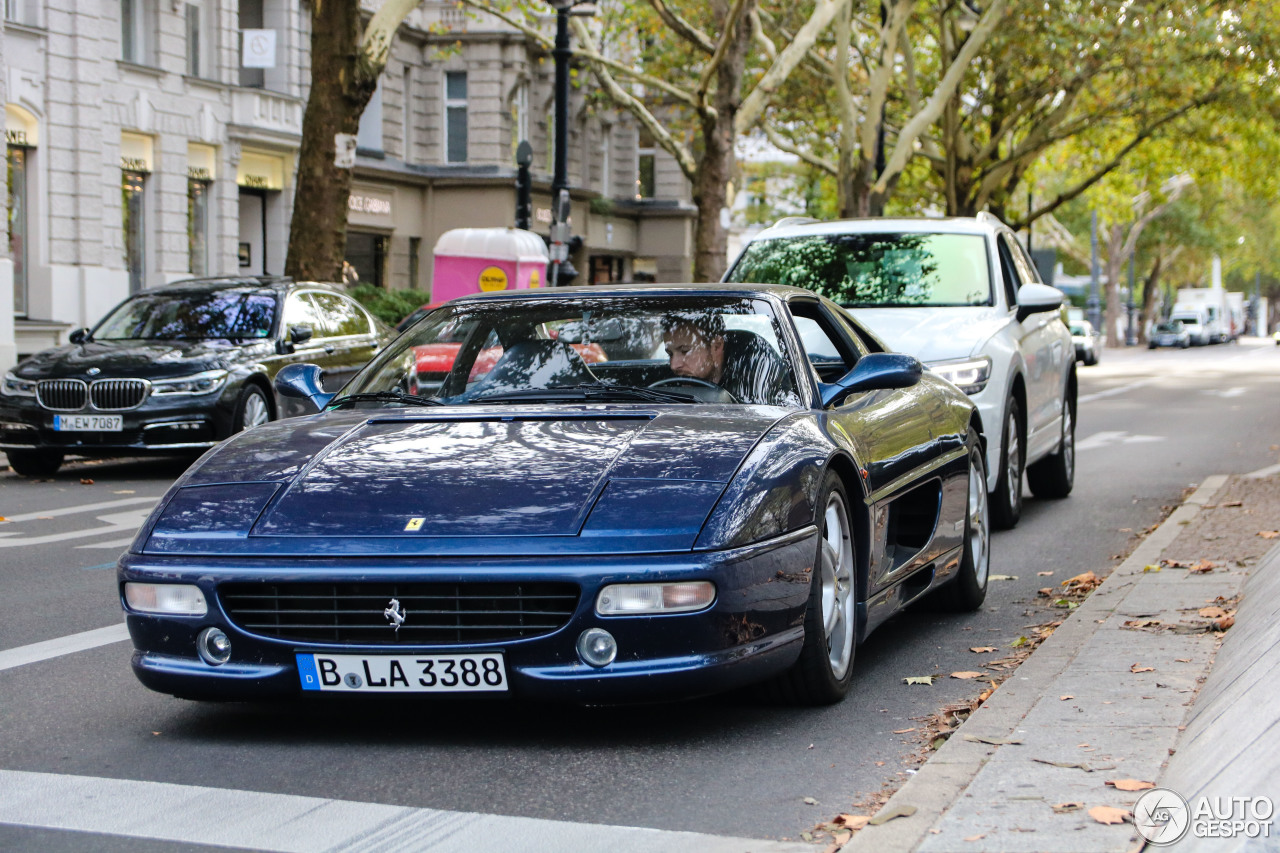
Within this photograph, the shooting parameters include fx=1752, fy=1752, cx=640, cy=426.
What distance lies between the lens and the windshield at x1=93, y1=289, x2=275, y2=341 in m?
14.9

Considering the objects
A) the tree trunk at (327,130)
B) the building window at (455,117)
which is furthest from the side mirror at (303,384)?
the building window at (455,117)

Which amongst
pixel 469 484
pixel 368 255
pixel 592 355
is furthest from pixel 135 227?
pixel 469 484

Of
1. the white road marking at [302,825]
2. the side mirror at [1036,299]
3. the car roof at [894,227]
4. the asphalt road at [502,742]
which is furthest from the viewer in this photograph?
the car roof at [894,227]

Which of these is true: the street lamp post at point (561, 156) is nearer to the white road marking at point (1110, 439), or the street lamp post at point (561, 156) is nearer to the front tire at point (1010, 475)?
the white road marking at point (1110, 439)

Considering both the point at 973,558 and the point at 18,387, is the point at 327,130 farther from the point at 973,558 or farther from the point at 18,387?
the point at 973,558

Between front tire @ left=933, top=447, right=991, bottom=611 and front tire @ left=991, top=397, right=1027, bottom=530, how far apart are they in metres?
2.45

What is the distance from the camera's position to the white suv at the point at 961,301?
9.89 meters

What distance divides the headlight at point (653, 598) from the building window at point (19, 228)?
2339 cm

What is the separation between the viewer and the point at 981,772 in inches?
168

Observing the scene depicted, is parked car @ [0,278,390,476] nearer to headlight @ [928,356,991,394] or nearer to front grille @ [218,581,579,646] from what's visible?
headlight @ [928,356,991,394]

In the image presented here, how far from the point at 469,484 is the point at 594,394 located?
93 centimetres

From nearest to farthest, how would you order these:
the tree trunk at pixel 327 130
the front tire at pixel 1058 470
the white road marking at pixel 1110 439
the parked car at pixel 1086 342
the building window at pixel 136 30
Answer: the front tire at pixel 1058 470
the white road marking at pixel 1110 439
the tree trunk at pixel 327 130
the building window at pixel 136 30
the parked car at pixel 1086 342

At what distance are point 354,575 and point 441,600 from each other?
0.24m

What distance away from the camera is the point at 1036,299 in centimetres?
1034
